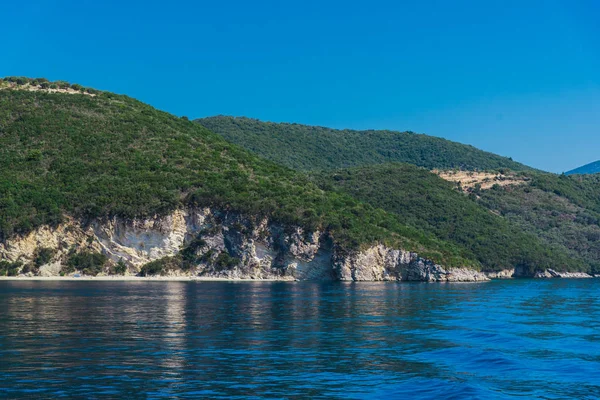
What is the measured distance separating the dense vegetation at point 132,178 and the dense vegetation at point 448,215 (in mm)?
17707

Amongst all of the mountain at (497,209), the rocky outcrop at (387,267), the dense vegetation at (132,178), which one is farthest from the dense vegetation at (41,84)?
the rocky outcrop at (387,267)

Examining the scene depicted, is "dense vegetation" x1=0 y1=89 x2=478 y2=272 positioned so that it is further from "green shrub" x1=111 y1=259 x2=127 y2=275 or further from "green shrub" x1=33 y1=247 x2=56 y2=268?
"green shrub" x1=33 y1=247 x2=56 y2=268

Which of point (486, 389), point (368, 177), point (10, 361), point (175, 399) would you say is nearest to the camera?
point (175, 399)

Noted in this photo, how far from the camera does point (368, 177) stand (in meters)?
160

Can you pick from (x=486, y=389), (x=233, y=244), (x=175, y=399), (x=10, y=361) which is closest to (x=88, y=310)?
(x=10, y=361)

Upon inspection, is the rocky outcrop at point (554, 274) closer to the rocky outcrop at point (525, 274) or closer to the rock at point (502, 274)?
the rocky outcrop at point (525, 274)

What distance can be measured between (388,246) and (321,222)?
376 inches

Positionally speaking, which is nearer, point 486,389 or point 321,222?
point 486,389

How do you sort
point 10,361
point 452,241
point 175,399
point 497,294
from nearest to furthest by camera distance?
point 175,399
point 10,361
point 497,294
point 452,241

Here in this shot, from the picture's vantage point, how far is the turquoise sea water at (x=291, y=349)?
25.0m

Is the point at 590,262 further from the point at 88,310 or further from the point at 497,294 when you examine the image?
the point at 88,310

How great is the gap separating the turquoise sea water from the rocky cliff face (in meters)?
33.6

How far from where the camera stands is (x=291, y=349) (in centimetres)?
3316

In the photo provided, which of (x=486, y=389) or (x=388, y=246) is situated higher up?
(x=388, y=246)
